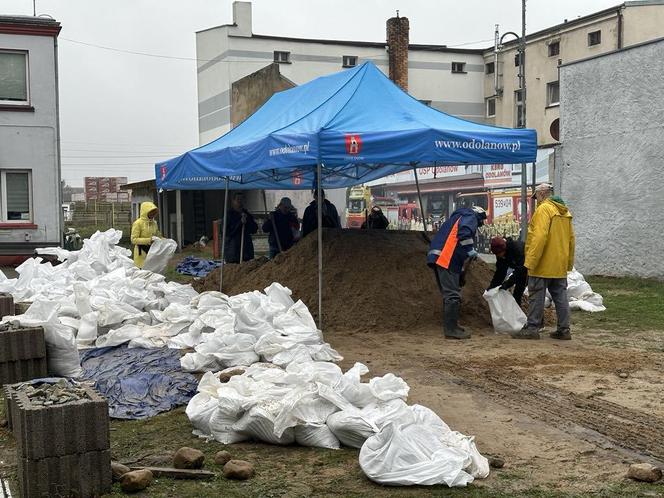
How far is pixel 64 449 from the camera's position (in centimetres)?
444

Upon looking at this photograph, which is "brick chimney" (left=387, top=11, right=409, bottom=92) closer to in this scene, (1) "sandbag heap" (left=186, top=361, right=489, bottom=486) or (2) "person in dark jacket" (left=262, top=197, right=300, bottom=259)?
(2) "person in dark jacket" (left=262, top=197, right=300, bottom=259)

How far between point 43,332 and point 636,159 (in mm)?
12865

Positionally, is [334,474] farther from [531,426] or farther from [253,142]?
[253,142]


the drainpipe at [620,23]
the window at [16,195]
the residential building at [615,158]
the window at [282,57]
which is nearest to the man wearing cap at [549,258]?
the residential building at [615,158]

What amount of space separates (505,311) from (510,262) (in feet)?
2.01

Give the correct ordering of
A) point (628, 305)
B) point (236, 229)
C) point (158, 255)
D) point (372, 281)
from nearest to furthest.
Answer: point (372, 281) < point (628, 305) < point (158, 255) < point (236, 229)

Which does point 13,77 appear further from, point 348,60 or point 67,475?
point 348,60

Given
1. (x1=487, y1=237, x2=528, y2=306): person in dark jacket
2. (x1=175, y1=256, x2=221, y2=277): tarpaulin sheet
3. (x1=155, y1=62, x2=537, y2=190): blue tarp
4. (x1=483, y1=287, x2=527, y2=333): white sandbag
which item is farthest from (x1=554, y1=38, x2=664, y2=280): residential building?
(x1=175, y1=256, x2=221, y2=277): tarpaulin sheet

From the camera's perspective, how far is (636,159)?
53.1 ft

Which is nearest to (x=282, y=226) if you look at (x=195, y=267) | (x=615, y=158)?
(x=195, y=267)

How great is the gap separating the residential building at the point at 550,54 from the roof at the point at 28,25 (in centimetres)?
1798

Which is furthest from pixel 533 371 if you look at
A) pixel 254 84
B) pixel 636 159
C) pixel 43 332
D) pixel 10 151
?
pixel 254 84

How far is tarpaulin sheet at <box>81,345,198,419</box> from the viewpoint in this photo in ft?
21.4

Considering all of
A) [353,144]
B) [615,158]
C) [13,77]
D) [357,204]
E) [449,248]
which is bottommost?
[449,248]
